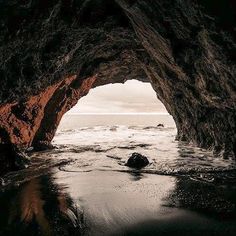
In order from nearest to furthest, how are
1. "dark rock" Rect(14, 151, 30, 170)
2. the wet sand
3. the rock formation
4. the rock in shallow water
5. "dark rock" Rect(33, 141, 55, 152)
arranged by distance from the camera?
1. the wet sand
2. the rock formation
3. "dark rock" Rect(14, 151, 30, 170)
4. the rock in shallow water
5. "dark rock" Rect(33, 141, 55, 152)

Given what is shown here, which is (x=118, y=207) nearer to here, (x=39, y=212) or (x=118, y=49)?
(x=39, y=212)

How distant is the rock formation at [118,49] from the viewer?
7090 millimetres

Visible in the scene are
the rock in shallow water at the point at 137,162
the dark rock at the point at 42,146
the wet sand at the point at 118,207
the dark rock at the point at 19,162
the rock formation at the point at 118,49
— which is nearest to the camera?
the wet sand at the point at 118,207

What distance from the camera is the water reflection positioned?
523 cm

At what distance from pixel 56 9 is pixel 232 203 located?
7084mm

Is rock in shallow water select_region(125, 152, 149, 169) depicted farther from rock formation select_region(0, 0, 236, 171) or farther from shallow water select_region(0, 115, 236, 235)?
rock formation select_region(0, 0, 236, 171)

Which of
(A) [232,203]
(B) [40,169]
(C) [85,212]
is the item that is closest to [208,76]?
(A) [232,203]

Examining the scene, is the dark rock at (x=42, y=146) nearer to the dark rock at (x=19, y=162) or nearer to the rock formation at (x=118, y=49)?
the rock formation at (x=118, y=49)

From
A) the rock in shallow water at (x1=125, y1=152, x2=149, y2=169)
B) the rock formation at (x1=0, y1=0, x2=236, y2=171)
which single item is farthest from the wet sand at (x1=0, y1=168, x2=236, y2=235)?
the rock formation at (x1=0, y1=0, x2=236, y2=171)

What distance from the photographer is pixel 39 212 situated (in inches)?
240

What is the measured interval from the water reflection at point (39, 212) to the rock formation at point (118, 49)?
13.3 feet

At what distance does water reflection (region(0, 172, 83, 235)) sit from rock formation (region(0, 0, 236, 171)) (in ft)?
13.3

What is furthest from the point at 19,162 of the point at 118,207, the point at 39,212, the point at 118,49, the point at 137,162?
the point at 118,49

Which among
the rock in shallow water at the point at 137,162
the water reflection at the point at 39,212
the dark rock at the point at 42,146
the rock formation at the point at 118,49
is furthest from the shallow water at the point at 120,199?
the dark rock at the point at 42,146
